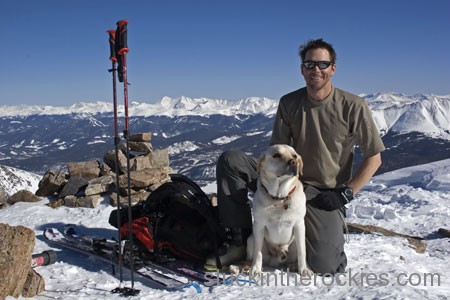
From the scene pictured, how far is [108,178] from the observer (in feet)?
35.3

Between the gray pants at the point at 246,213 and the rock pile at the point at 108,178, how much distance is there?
16.0 ft

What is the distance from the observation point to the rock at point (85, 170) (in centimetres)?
1142

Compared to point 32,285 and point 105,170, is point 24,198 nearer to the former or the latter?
point 105,170

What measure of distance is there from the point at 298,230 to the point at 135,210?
2.70m

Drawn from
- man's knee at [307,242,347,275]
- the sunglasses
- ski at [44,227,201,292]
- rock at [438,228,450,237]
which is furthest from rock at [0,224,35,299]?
rock at [438,228,450,237]

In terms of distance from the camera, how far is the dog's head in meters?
4.61

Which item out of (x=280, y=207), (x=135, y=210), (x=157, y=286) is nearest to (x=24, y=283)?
(x=157, y=286)

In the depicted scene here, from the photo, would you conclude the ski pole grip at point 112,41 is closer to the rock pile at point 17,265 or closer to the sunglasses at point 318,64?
the rock pile at point 17,265

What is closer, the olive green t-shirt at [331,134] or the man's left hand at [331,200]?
the man's left hand at [331,200]

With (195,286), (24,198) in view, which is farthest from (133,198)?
(195,286)

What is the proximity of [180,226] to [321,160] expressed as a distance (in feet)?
6.73

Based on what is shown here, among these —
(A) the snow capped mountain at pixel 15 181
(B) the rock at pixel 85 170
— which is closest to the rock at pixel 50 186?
(B) the rock at pixel 85 170

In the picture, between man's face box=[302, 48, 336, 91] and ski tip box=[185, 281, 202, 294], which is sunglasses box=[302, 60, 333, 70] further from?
ski tip box=[185, 281, 202, 294]

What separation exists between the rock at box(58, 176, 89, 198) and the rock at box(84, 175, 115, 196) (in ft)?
1.02
